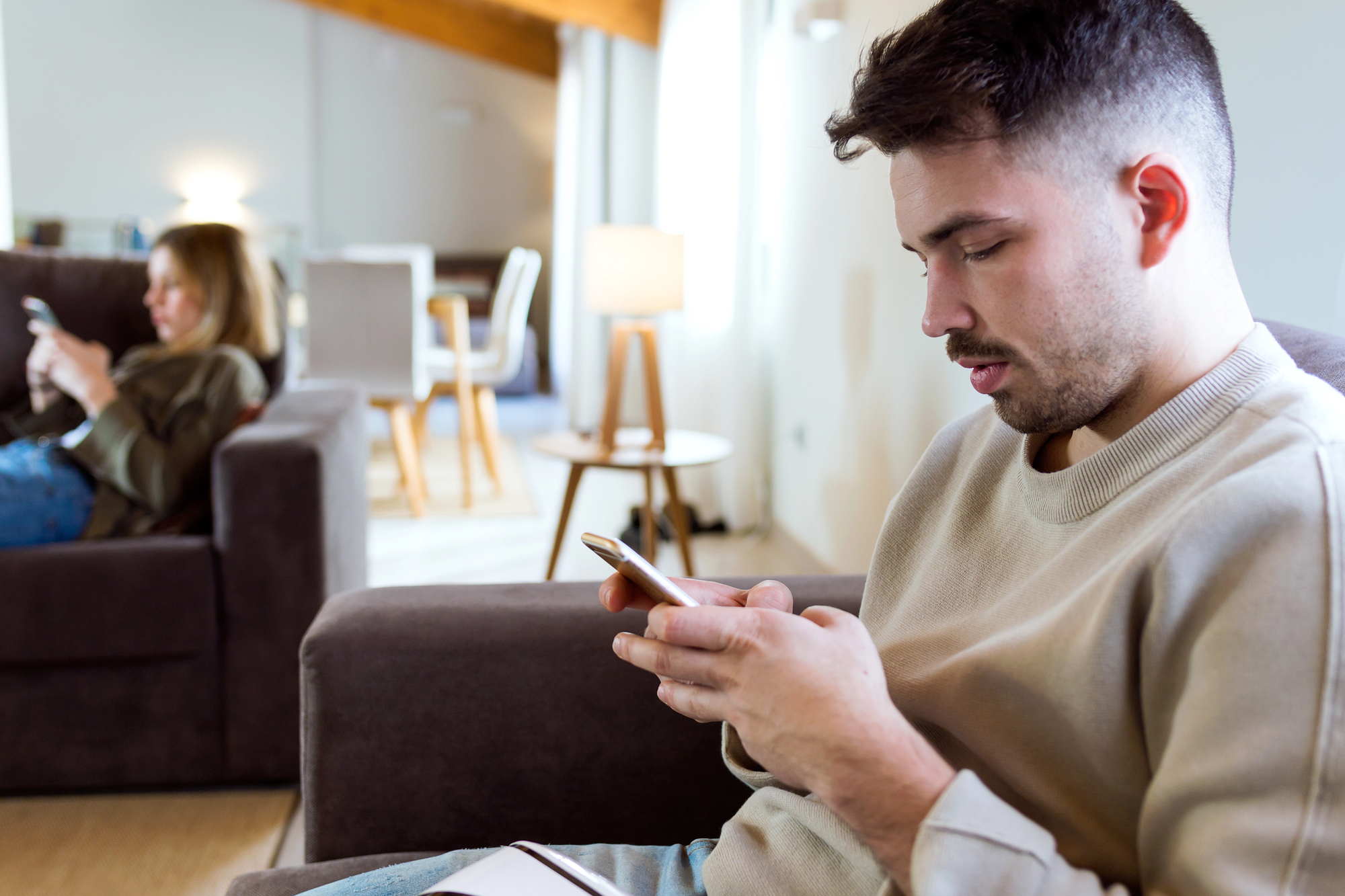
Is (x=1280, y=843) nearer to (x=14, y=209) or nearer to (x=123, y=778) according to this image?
(x=123, y=778)

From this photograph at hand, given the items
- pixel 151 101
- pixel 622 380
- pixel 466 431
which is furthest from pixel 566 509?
pixel 151 101

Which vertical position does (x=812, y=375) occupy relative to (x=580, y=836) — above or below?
above

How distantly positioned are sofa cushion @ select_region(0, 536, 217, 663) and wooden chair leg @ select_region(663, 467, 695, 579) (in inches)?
49.4

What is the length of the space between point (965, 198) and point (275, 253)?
780 centimetres

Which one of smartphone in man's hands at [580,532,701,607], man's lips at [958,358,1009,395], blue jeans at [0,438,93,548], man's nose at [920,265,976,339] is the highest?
man's nose at [920,265,976,339]

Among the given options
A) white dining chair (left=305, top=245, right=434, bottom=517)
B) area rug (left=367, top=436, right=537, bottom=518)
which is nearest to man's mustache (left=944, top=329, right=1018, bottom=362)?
area rug (left=367, top=436, right=537, bottom=518)

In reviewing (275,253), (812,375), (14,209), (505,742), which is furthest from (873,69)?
(14,209)

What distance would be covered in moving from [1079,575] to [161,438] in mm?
1724

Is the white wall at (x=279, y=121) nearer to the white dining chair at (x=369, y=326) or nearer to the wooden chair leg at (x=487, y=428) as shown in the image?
the wooden chair leg at (x=487, y=428)

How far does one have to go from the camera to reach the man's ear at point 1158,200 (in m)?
0.63

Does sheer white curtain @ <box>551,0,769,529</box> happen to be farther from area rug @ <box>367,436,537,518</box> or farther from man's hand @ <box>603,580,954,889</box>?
man's hand @ <box>603,580,954,889</box>

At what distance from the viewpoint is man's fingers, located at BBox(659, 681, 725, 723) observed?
668mm

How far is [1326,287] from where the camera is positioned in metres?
1.12

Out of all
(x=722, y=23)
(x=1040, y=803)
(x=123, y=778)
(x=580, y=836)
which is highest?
(x=722, y=23)
